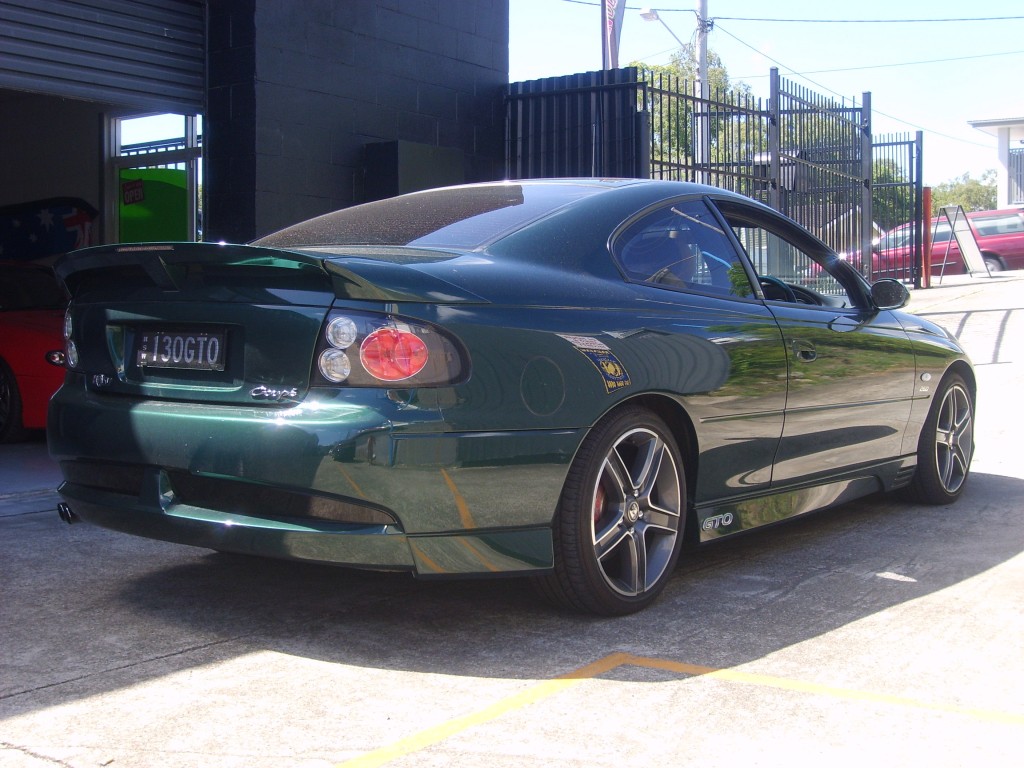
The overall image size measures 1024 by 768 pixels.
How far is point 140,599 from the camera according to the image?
13.5 feet

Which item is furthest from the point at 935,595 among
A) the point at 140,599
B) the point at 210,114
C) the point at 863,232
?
the point at 863,232

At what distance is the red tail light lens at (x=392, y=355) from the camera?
329 cm

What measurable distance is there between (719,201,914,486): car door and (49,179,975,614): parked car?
0.03 m

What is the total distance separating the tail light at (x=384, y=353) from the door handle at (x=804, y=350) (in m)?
1.80

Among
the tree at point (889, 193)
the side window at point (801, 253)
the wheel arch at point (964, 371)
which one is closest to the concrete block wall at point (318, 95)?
the side window at point (801, 253)

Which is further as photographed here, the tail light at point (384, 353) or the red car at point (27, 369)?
the red car at point (27, 369)

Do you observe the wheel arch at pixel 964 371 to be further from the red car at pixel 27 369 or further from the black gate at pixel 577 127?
the red car at pixel 27 369

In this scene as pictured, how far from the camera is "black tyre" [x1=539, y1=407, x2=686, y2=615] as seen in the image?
365 centimetres

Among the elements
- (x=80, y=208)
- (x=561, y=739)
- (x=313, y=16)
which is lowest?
(x=561, y=739)

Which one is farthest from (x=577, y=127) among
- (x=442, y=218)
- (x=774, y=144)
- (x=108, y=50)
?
(x=442, y=218)

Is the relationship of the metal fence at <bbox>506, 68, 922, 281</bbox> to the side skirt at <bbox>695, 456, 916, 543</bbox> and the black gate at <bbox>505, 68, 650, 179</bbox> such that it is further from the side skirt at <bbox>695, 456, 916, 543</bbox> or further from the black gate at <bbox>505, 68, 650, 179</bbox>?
the side skirt at <bbox>695, 456, 916, 543</bbox>

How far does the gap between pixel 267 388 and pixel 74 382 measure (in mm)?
946

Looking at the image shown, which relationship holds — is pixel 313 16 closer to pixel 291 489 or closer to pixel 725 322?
pixel 725 322

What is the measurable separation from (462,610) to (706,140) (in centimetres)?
781
